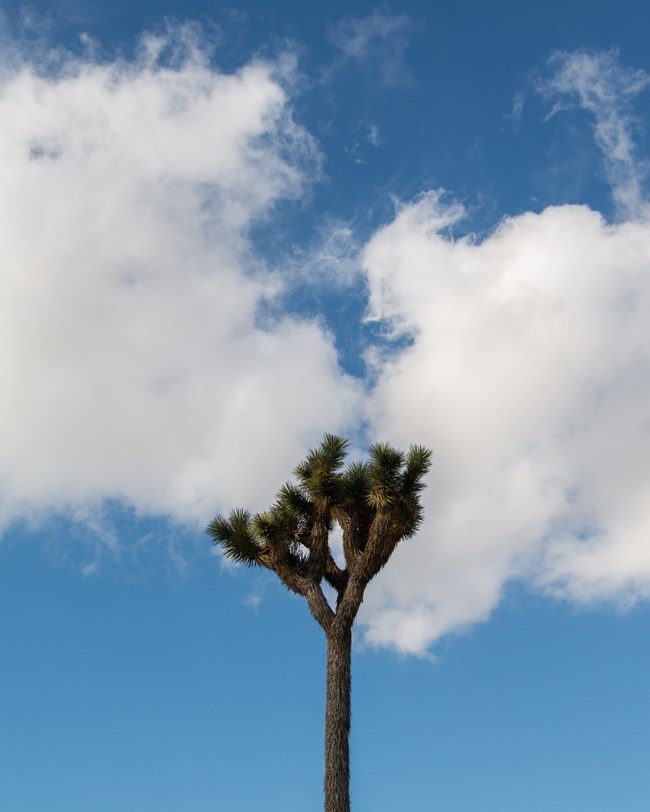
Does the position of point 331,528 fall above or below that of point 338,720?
above

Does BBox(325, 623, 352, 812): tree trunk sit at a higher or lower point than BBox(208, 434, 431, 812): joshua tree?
lower

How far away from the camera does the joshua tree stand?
15.7 m

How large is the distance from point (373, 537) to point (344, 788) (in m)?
4.30

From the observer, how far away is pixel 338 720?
15117mm

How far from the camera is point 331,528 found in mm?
17125

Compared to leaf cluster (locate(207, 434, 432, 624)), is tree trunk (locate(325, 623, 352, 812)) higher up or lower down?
lower down

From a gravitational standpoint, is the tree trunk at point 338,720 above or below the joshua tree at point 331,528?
below

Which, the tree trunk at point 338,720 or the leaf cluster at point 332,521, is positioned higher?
the leaf cluster at point 332,521

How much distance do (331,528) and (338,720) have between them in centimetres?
370

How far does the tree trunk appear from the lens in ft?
47.7

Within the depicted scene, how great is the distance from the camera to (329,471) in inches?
650

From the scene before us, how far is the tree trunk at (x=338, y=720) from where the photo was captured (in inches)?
572

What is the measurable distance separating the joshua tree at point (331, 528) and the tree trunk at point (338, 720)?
0.06ft

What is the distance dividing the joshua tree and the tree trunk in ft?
0.06
